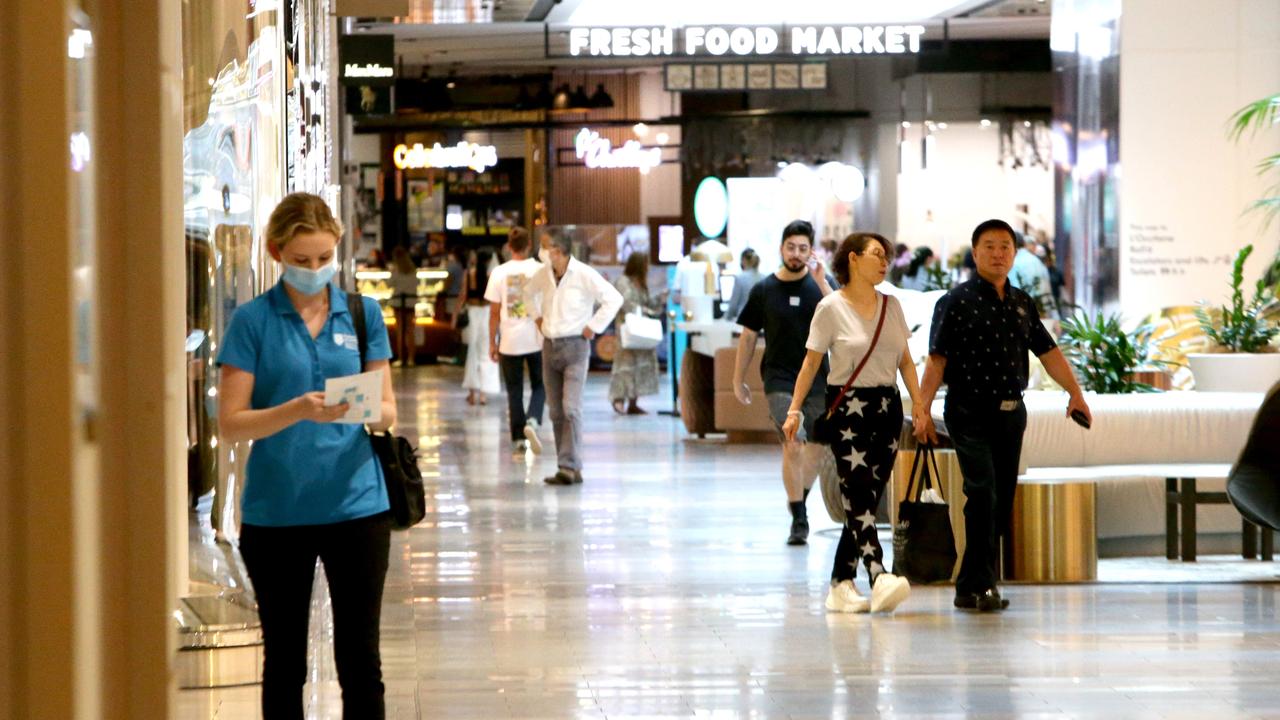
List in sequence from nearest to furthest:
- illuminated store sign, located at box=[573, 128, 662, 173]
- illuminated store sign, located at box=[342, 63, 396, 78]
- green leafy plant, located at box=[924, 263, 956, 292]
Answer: illuminated store sign, located at box=[342, 63, 396, 78]
green leafy plant, located at box=[924, 263, 956, 292]
illuminated store sign, located at box=[573, 128, 662, 173]

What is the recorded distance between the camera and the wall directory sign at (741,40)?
48.7 ft

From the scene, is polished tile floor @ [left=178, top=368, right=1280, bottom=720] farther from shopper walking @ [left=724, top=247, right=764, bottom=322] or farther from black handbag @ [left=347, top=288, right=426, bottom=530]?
shopper walking @ [left=724, top=247, right=764, bottom=322]

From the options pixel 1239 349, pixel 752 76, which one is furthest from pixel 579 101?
pixel 1239 349

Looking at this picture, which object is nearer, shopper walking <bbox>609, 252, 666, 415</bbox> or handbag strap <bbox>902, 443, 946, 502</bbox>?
handbag strap <bbox>902, 443, 946, 502</bbox>

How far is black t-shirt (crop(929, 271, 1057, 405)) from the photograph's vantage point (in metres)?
6.81

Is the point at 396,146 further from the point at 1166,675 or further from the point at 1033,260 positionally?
the point at 1166,675

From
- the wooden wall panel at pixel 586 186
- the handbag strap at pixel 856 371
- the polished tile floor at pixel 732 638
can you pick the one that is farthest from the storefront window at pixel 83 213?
the wooden wall panel at pixel 586 186

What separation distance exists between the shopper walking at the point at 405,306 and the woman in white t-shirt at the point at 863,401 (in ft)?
61.0

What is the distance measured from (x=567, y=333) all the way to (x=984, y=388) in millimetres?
4577

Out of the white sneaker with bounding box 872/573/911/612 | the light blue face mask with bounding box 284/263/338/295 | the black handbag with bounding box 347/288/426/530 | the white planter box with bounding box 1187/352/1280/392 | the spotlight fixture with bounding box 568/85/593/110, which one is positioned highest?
the spotlight fixture with bounding box 568/85/593/110

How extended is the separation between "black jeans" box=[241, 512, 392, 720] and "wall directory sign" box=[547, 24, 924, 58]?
11224 millimetres

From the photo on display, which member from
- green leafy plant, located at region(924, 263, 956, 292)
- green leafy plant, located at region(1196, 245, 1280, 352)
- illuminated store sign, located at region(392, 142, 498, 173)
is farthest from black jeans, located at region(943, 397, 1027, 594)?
illuminated store sign, located at region(392, 142, 498, 173)

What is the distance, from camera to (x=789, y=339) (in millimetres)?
8609

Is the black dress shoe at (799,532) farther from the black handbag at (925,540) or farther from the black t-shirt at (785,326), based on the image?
the black handbag at (925,540)
